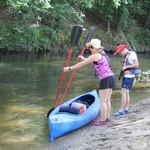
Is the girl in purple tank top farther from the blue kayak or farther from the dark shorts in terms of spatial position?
the blue kayak

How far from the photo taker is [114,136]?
5.29 m

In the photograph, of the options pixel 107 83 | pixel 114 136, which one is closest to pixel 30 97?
pixel 107 83

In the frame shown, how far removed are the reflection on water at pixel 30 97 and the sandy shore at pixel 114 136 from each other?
1.34ft

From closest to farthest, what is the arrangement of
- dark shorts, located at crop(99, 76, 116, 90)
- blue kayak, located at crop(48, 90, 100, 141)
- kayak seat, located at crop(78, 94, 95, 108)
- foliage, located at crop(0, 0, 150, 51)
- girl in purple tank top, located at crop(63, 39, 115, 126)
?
blue kayak, located at crop(48, 90, 100, 141) → girl in purple tank top, located at crop(63, 39, 115, 126) → dark shorts, located at crop(99, 76, 116, 90) → kayak seat, located at crop(78, 94, 95, 108) → foliage, located at crop(0, 0, 150, 51)

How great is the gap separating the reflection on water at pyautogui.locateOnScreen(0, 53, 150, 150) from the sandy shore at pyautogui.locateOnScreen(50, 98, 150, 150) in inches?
16.1

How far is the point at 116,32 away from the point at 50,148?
2351 cm

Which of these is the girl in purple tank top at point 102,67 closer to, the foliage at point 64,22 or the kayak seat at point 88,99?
the kayak seat at point 88,99

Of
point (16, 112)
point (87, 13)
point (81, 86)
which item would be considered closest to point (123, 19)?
point (87, 13)

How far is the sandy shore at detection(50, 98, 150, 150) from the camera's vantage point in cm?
478

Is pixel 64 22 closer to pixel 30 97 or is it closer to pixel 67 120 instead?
pixel 30 97

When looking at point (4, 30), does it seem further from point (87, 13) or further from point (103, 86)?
point (103, 86)

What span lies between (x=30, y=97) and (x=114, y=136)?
393cm

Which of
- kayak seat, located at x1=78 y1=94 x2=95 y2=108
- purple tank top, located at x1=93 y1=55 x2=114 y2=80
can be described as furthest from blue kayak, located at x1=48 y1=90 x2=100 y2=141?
purple tank top, located at x1=93 y1=55 x2=114 y2=80

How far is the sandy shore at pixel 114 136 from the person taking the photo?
4.78m
